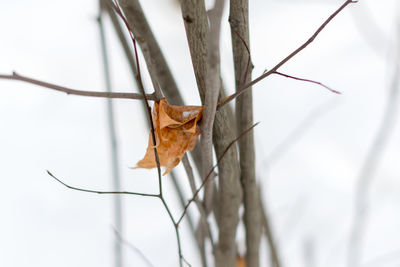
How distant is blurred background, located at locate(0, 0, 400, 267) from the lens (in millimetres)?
534

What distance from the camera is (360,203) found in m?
0.45

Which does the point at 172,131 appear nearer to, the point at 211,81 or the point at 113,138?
the point at 211,81

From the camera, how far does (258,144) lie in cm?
49

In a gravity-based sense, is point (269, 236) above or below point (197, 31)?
below

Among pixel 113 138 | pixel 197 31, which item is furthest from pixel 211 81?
pixel 113 138

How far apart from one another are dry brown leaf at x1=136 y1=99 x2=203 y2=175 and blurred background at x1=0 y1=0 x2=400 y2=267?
11.0 inches

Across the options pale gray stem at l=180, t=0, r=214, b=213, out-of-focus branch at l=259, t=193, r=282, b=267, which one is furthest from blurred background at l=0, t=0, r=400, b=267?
pale gray stem at l=180, t=0, r=214, b=213

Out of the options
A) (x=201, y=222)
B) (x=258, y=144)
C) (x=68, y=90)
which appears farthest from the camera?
(x=258, y=144)

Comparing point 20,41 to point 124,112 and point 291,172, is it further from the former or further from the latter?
point 291,172

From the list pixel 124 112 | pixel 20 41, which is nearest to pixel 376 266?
pixel 124 112

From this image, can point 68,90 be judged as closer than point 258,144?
Yes

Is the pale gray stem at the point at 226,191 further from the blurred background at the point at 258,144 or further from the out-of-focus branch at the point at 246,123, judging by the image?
the blurred background at the point at 258,144

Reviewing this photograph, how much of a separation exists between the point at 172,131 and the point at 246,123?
59 mm

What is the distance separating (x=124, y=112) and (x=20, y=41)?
169 millimetres
